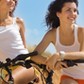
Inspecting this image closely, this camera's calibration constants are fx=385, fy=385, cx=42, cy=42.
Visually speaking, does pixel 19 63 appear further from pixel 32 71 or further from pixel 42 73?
pixel 32 71

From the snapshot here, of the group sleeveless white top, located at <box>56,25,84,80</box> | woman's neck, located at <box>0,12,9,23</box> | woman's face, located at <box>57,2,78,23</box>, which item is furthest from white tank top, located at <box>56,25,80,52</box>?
woman's neck, located at <box>0,12,9,23</box>

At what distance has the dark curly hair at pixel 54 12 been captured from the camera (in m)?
4.36

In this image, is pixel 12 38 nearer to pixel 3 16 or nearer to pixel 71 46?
pixel 3 16

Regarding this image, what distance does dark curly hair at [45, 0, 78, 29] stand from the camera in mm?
4364

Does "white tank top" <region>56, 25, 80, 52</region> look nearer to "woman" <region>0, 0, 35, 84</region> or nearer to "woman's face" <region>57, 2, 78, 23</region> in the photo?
"woman's face" <region>57, 2, 78, 23</region>

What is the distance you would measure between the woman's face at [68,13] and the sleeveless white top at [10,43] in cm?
54

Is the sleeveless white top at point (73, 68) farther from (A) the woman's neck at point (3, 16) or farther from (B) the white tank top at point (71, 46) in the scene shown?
(A) the woman's neck at point (3, 16)

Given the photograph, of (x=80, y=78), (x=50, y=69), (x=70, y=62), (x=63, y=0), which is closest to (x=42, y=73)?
(x=50, y=69)

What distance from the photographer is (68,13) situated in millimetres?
4164

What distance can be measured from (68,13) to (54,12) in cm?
34

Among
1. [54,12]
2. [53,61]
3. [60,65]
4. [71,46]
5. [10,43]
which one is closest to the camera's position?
[60,65]

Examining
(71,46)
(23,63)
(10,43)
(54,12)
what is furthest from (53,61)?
(54,12)

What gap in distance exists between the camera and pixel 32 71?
4.05 meters

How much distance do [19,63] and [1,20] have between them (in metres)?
1.32
